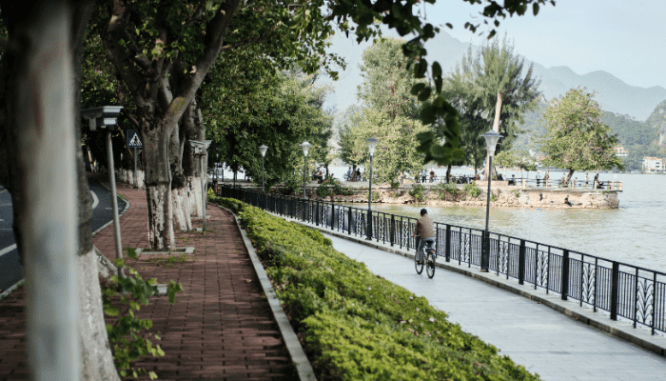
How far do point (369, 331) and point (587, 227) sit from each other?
4594 centimetres

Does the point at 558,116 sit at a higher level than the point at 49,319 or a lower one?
higher

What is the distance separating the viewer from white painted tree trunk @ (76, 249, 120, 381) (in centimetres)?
391

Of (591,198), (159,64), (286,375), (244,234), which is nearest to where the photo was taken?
(286,375)

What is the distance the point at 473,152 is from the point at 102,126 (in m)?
62.2

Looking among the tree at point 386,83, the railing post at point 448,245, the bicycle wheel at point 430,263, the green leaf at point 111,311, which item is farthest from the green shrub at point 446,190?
the green leaf at point 111,311

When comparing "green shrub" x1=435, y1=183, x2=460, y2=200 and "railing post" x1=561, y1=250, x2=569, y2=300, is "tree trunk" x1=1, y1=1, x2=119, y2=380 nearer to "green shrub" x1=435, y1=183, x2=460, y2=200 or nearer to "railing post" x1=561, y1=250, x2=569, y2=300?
"railing post" x1=561, y1=250, x2=569, y2=300

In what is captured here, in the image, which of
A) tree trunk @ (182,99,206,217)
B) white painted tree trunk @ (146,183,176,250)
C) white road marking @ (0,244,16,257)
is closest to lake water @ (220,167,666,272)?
tree trunk @ (182,99,206,217)

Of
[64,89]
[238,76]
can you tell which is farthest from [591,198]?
[64,89]

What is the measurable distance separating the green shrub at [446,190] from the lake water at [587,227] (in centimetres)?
272

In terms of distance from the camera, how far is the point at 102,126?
7.24 meters

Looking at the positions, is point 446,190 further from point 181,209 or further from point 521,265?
point 521,265

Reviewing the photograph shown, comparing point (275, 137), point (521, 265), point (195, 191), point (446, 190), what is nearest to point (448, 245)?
point (521, 265)

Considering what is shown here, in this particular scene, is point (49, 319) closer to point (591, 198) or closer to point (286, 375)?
point (286, 375)

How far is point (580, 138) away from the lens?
2655 inches
